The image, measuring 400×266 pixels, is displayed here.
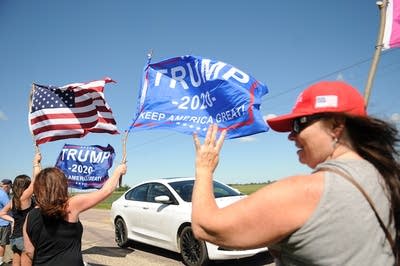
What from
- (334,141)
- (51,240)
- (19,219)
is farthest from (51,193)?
(19,219)

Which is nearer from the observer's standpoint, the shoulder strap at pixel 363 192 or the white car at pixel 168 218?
the shoulder strap at pixel 363 192

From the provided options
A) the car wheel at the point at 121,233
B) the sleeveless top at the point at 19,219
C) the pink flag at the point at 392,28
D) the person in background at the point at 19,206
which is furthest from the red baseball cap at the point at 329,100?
the car wheel at the point at 121,233

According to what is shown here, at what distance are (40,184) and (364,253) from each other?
2.84m

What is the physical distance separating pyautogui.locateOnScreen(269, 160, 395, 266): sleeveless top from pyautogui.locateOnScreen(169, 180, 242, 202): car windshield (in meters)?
6.69

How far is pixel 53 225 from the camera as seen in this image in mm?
3441

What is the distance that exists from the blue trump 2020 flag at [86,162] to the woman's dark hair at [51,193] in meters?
7.76

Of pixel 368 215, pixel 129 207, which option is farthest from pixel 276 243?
pixel 129 207

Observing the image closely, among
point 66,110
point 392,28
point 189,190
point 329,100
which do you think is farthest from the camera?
point 189,190

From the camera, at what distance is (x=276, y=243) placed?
1593 mm

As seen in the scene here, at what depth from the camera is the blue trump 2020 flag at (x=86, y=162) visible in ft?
37.2

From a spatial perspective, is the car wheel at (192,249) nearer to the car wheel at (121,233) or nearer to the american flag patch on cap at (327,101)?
the car wheel at (121,233)

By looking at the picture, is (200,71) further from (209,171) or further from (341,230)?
(341,230)

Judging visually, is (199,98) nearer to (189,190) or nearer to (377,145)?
(189,190)

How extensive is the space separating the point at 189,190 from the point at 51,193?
515 cm
